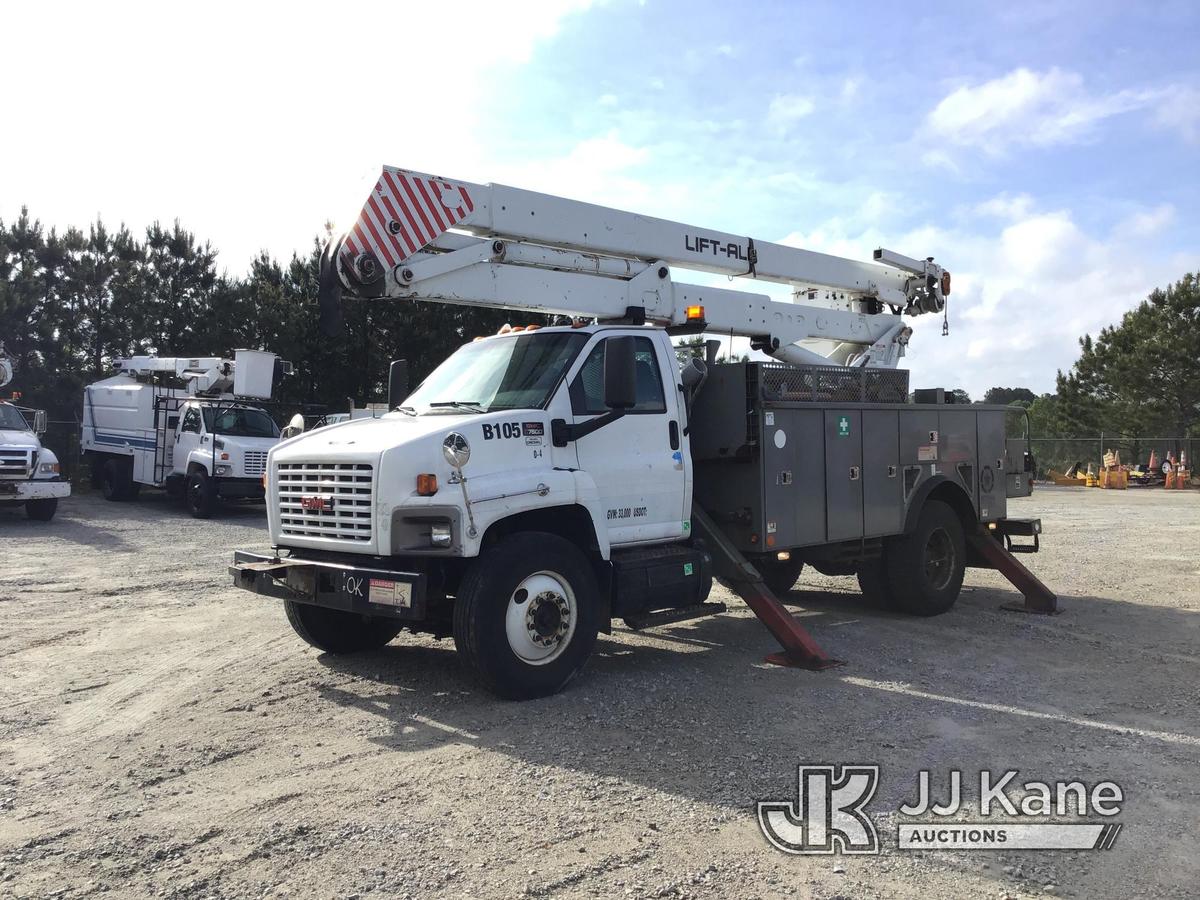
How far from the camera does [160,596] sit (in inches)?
409

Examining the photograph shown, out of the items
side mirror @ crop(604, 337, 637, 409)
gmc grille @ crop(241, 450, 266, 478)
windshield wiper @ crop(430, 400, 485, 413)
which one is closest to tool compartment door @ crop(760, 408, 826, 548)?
side mirror @ crop(604, 337, 637, 409)

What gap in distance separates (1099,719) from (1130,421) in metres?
42.1

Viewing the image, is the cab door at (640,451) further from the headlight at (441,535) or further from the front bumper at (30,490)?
the front bumper at (30,490)

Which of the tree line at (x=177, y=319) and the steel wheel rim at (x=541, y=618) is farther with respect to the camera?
the tree line at (x=177, y=319)

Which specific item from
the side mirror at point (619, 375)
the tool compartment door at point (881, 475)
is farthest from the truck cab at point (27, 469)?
the tool compartment door at point (881, 475)

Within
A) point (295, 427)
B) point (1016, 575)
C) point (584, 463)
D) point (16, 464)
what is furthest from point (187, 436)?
point (1016, 575)

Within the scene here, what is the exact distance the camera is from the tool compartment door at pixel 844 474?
8156mm

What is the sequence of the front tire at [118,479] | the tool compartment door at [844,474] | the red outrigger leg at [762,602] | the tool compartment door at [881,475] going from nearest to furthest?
1. the red outrigger leg at [762,602]
2. the tool compartment door at [844,474]
3. the tool compartment door at [881,475]
4. the front tire at [118,479]

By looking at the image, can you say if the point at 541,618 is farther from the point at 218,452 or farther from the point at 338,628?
the point at 218,452

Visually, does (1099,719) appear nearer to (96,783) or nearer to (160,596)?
(96,783)

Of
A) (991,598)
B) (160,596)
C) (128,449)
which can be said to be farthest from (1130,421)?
(160,596)

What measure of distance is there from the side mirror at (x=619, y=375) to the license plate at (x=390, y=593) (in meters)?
1.80

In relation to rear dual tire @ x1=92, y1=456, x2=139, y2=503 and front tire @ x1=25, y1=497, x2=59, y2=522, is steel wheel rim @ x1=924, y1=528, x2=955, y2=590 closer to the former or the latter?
front tire @ x1=25, y1=497, x2=59, y2=522

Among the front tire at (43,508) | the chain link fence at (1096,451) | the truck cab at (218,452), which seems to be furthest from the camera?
the chain link fence at (1096,451)
